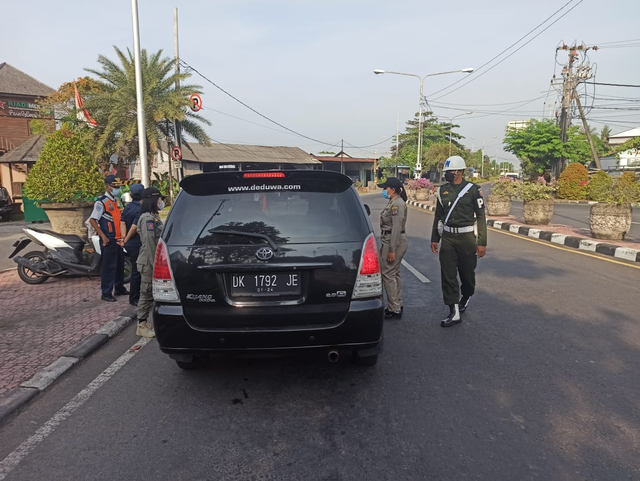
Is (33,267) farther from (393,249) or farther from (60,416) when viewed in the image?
(393,249)

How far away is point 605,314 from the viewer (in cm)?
541

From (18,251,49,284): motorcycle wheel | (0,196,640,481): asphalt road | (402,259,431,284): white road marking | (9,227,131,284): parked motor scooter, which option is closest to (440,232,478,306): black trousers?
(0,196,640,481): asphalt road

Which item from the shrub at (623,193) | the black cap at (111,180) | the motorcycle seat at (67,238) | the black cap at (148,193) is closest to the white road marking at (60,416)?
the black cap at (148,193)

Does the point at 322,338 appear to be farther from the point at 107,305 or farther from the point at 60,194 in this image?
the point at 60,194

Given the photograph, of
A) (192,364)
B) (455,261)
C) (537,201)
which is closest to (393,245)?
(455,261)

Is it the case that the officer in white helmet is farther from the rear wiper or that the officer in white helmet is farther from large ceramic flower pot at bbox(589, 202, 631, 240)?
large ceramic flower pot at bbox(589, 202, 631, 240)

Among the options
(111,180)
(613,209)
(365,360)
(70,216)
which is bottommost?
(365,360)

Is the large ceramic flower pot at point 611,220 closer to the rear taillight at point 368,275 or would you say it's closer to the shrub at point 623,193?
the shrub at point 623,193

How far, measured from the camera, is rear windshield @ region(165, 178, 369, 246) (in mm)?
3217

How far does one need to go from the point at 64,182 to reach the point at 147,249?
7.54 m

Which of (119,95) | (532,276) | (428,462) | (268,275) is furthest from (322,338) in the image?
(119,95)

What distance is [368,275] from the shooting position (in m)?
3.28

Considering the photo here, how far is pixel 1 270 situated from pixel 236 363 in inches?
267

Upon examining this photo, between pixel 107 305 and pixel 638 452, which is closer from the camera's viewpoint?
pixel 638 452
